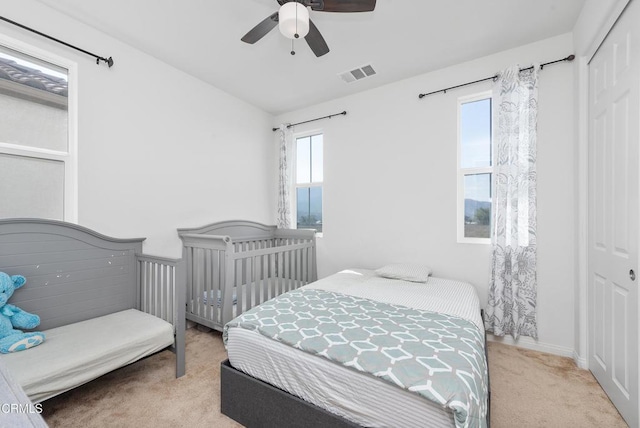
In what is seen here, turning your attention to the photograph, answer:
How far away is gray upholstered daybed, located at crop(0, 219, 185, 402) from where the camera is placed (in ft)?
4.86

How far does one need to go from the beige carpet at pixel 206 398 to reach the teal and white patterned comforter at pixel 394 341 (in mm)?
567

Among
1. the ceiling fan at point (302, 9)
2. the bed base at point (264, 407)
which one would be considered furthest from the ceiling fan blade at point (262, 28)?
the bed base at point (264, 407)

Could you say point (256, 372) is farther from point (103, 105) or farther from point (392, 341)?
point (103, 105)

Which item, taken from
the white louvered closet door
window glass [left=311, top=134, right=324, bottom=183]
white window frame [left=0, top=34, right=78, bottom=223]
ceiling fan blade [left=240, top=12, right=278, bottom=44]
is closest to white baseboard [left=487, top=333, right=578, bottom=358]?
the white louvered closet door

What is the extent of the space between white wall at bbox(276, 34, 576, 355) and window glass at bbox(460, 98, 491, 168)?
130mm

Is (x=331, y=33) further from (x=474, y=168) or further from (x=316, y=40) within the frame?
(x=474, y=168)

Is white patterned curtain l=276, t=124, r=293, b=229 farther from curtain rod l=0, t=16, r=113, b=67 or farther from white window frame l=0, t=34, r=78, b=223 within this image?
white window frame l=0, t=34, r=78, b=223

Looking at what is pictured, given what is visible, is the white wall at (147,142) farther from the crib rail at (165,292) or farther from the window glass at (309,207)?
the window glass at (309,207)

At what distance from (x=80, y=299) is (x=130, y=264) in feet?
1.32

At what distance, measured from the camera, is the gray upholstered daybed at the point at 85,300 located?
1482 mm

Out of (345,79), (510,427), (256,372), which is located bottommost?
(510,427)

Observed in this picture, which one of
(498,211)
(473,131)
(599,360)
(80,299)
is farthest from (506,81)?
(80,299)

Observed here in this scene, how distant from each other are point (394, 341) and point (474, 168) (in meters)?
2.06

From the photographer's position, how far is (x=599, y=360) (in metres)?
1.85
